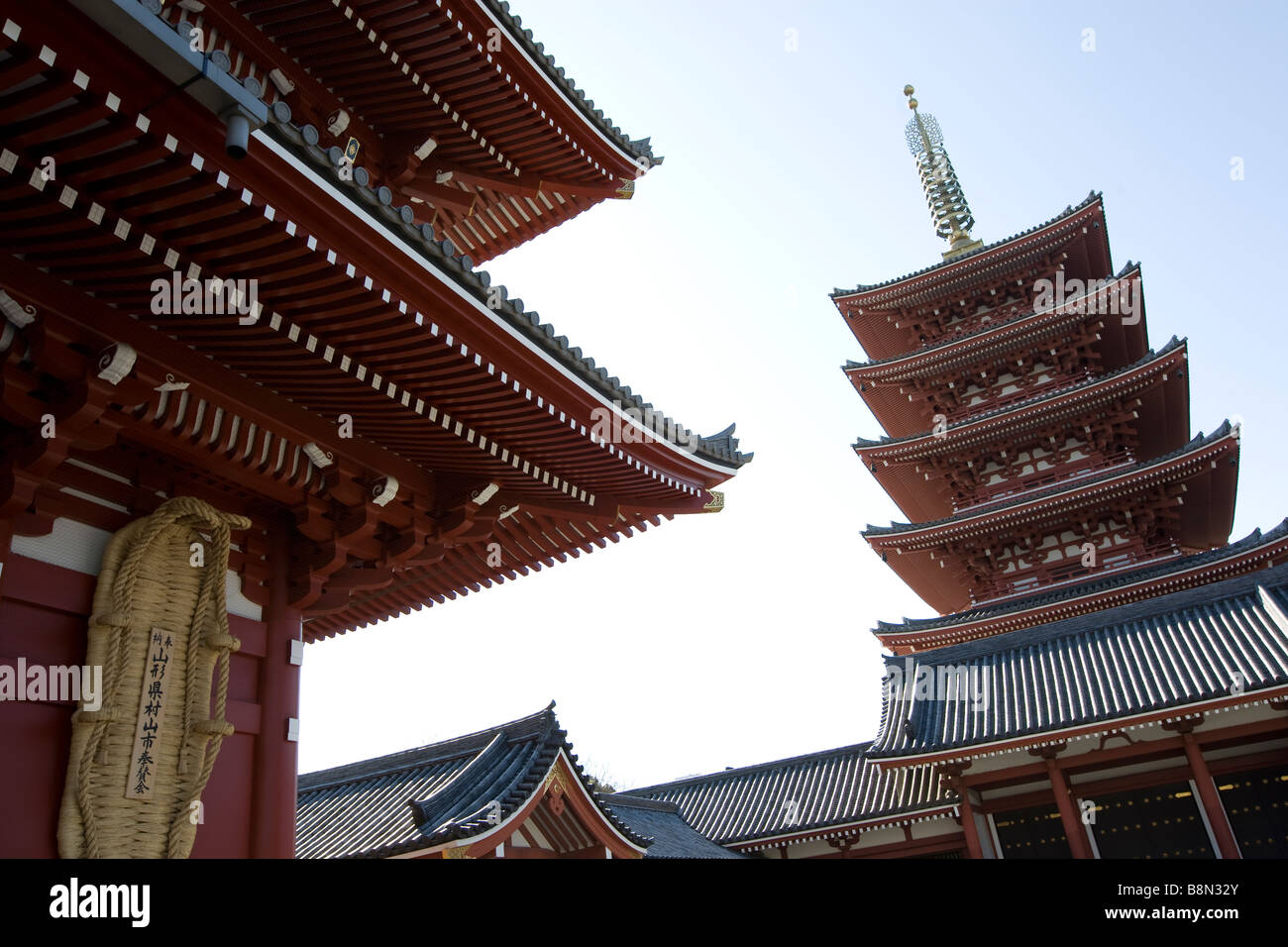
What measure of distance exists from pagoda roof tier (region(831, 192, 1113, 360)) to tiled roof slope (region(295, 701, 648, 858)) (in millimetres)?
18284

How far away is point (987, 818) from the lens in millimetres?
16031

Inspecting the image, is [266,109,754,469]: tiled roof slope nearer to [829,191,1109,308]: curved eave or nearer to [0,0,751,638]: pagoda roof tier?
[0,0,751,638]: pagoda roof tier

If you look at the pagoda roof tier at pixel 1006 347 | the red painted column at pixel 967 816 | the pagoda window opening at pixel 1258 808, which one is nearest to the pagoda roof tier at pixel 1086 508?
the pagoda roof tier at pixel 1006 347

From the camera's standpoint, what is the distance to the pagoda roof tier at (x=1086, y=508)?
19266 mm

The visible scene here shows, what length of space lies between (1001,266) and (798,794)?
1561cm

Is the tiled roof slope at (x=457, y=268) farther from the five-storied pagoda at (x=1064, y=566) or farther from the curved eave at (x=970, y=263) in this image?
the curved eave at (x=970, y=263)

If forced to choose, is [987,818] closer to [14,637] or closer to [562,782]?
[562,782]

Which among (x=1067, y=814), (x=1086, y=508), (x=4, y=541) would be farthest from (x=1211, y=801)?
(x=4, y=541)

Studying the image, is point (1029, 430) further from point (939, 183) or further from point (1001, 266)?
point (939, 183)

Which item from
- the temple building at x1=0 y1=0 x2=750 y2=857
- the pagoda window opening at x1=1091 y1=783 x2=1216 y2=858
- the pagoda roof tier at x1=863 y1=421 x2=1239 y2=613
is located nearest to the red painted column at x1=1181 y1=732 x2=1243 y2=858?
the pagoda window opening at x1=1091 y1=783 x2=1216 y2=858

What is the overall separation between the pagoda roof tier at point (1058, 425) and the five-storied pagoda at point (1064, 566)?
69mm

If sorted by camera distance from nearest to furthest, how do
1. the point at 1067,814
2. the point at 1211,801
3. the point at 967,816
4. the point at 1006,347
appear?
the point at 1211,801 → the point at 1067,814 → the point at 967,816 → the point at 1006,347

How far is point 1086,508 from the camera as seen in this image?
20.3 m
